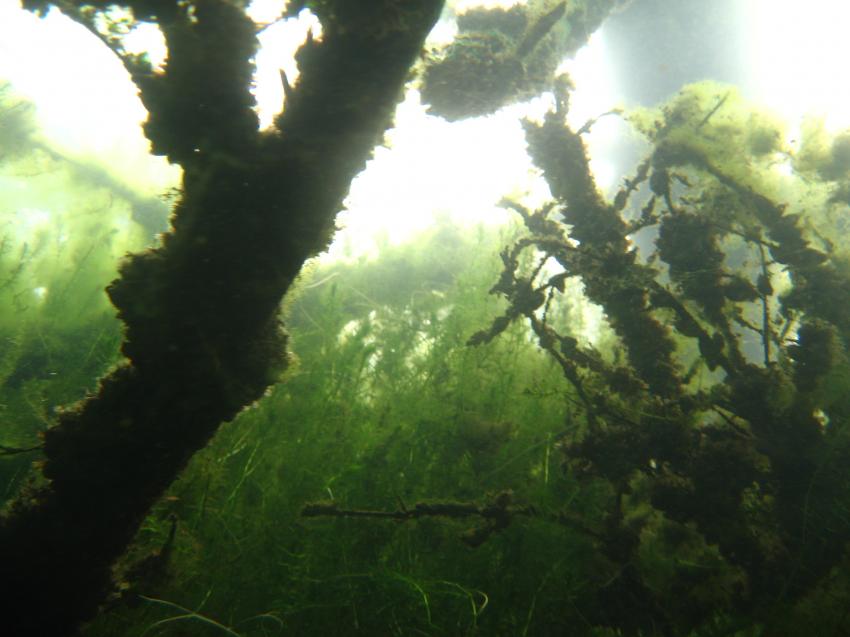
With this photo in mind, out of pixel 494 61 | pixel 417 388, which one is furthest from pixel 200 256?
pixel 494 61

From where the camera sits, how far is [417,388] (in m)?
5.07

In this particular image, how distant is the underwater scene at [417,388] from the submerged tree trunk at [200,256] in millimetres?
12

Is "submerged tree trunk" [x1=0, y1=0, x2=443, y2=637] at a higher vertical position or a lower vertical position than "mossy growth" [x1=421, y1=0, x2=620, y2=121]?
lower

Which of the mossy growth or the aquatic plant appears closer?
the aquatic plant

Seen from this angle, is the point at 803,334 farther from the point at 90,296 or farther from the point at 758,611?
the point at 90,296

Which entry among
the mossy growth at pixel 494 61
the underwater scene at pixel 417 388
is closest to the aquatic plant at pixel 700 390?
the underwater scene at pixel 417 388

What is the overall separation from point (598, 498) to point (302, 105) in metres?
4.01

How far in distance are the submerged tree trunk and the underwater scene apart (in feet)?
0.04

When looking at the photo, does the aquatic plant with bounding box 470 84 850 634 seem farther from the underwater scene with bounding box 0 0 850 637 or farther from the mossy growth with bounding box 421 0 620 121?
the mossy growth with bounding box 421 0 620 121

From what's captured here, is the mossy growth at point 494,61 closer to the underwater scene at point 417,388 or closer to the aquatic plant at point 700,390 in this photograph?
the underwater scene at point 417,388

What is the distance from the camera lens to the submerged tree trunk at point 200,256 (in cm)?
182

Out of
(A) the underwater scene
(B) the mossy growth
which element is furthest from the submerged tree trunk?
(B) the mossy growth

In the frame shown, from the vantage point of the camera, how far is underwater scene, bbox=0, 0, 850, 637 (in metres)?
1.90

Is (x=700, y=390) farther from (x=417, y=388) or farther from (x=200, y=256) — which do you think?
(x=200, y=256)
